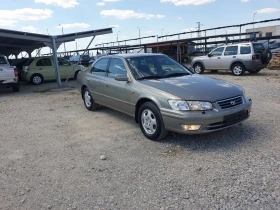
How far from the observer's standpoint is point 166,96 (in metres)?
4.31

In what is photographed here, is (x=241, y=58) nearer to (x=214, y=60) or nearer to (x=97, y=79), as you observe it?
(x=214, y=60)

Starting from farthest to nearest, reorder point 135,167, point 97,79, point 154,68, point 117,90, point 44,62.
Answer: point 44,62 → point 97,79 → point 117,90 → point 154,68 → point 135,167

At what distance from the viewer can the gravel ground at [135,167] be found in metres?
2.97

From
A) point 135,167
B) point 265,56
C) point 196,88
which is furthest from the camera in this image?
point 265,56

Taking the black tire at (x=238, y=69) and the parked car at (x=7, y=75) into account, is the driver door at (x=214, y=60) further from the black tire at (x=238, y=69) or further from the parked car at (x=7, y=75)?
the parked car at (x=7, y=75)

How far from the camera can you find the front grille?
4.22 m

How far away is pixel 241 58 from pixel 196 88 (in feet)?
34.8

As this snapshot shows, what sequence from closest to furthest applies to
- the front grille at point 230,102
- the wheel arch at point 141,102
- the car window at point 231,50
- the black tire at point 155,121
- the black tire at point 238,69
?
the front grille at point 230,102, the black tire at point 155,121, the wheel arch at point 141,102, the black tire at point 238,69, the car window at point 231,50

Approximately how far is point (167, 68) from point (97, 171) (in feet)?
9.22

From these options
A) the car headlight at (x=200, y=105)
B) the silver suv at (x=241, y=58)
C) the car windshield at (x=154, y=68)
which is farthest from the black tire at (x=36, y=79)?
the car headlight at (x=200, y=105)

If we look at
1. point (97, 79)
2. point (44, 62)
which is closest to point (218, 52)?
point (44, 62)

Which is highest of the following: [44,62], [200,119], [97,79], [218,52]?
[218,52]

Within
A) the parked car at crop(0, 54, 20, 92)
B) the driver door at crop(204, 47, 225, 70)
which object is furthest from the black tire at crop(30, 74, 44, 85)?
the driver door at crop(204, 47, 225, 70)

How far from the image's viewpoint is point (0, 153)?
450 centimetres
